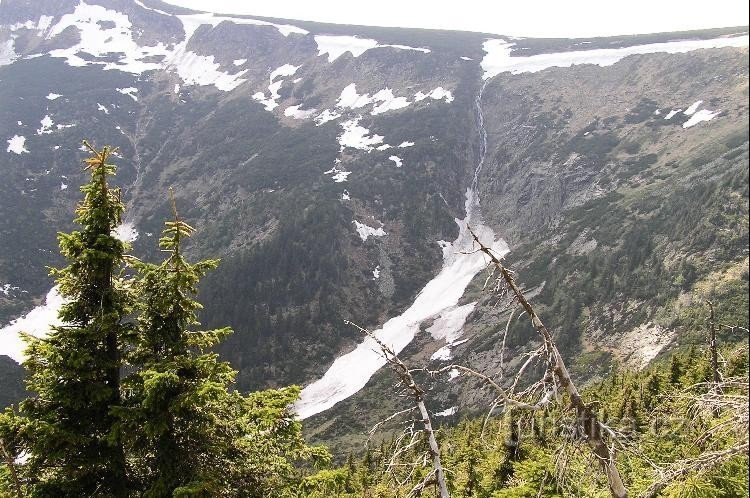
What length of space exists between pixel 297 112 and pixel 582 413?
430ft

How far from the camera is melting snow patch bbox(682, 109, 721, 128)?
81.0m

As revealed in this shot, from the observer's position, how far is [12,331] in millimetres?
73688

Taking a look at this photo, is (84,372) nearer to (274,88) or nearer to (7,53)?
(274,88)

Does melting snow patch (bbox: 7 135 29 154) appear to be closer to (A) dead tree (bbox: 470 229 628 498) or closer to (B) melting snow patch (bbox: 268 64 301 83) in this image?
(B) melting snow patch (bbox: 268 64 301 83)

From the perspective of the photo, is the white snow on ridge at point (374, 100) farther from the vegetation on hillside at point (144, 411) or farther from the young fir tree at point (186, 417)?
the young fir tree at point (186, 417)

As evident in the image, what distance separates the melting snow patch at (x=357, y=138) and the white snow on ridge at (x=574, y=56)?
4680cm

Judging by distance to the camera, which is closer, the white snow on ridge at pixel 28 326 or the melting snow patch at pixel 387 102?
the white snow on ridge at pixel 28 326

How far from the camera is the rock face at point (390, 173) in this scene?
208 feet

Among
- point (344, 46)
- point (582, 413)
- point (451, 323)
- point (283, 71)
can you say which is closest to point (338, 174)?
point (451, 323)

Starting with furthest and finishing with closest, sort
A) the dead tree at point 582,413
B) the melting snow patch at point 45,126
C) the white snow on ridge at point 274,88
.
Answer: the white snow on ridge at point 274,88 → the melting snow patch at point 45,126 → the dead tree at point 582,413

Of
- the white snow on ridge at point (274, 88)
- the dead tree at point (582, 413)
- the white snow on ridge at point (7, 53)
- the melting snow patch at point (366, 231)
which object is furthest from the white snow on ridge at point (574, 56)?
the white snow on ridge at point (7, 53)

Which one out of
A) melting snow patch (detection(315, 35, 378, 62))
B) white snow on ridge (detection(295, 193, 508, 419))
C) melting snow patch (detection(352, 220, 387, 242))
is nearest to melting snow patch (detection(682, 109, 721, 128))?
white snow on ridge (detection(295, 193, 508, 419))

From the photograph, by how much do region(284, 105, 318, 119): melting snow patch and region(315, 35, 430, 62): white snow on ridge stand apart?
96.5ft

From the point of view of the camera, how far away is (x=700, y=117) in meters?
82.9
